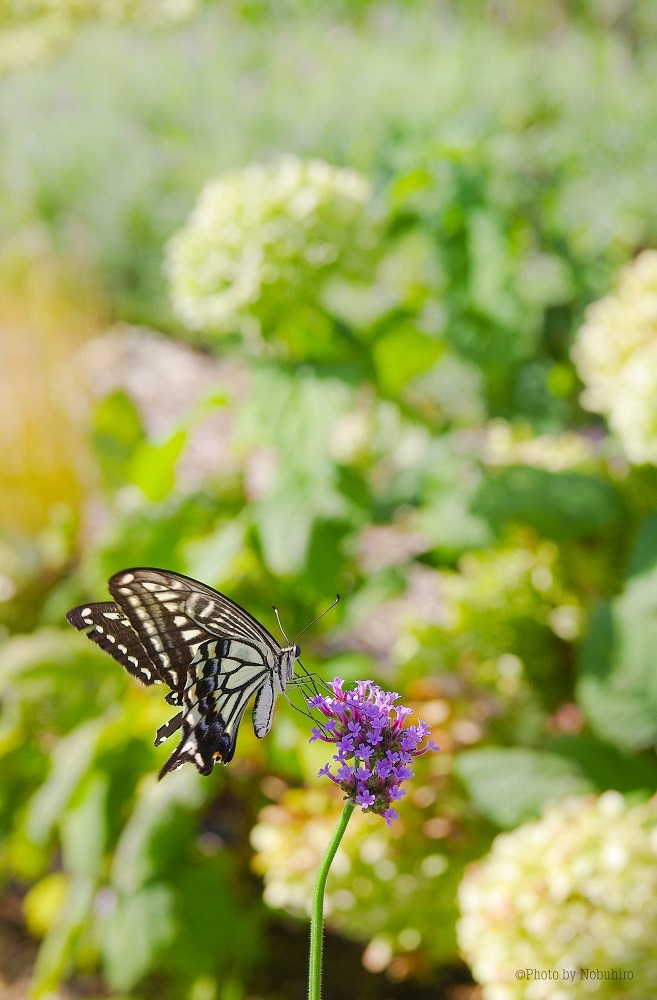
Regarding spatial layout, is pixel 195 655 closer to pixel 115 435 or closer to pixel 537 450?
pixel 537 450

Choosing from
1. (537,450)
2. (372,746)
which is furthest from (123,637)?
(537,450)

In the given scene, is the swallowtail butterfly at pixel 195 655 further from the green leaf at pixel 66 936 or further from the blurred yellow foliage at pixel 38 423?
the blurred yellow foliage at pixel 38 423

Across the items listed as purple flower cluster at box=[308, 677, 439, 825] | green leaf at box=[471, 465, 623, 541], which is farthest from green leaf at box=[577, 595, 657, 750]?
purple flower cluster at box=[308, 677, 439, 825]

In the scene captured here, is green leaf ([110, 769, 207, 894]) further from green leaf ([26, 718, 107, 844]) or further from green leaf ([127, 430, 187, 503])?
green leaf ([127, 430, 187, 503])

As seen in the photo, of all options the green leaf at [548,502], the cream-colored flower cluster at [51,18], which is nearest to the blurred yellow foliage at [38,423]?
the green leaf at [548,502]

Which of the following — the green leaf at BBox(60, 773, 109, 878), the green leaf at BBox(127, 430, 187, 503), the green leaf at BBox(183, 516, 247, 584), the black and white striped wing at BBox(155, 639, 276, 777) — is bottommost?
the black and white striped wing at BBox(155, 639, 276, 777)

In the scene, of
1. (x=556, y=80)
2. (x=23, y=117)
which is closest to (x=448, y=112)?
(x=556, y=80)

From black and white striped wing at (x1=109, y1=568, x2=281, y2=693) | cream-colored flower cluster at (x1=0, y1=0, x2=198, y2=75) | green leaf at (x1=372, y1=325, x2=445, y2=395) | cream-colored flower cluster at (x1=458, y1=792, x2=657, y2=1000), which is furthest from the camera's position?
cream-colored flower cluster at (x1=0, y1=0, x2=198, y2=75)
